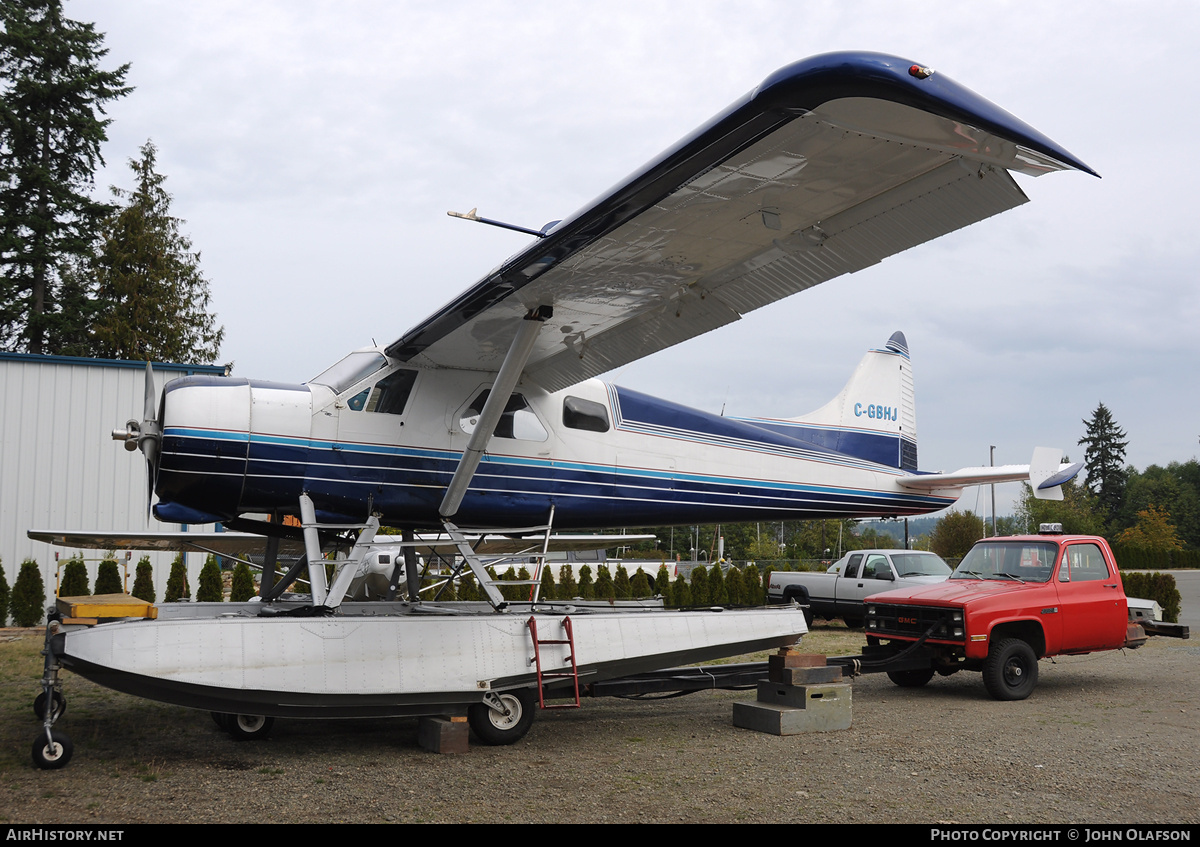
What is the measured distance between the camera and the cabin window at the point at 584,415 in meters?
8.17

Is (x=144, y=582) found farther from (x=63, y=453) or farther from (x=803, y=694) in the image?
(x=803, y=694)

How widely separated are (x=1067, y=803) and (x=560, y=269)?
15.3 ft

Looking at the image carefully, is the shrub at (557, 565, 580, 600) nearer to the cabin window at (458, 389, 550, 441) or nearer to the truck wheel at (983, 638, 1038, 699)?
the truck wheel at (983, 638, 1038, 699)

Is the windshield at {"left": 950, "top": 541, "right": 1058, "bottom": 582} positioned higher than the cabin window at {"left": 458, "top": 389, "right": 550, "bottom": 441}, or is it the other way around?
the cabin window at {"left": 458, "top": 389, "right": 550, "bottom": 441}

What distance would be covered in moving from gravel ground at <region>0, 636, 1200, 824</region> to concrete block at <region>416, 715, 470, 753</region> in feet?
A: 0.37

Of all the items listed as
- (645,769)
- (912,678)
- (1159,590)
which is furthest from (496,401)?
(1159,590)

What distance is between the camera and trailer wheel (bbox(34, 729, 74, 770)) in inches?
224

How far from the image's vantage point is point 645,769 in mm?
5984

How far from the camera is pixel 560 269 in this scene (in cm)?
607

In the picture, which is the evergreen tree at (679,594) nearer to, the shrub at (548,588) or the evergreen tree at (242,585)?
the shrub at (548,588)

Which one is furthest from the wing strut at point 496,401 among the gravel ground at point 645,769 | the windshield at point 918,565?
the windshield at point 918,565

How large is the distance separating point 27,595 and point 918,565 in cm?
1669

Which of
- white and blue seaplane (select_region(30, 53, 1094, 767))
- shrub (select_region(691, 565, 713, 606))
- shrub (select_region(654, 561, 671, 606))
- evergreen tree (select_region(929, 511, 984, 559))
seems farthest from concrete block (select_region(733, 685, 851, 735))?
evergreen tree (select_region(929, 511, 984, 559))

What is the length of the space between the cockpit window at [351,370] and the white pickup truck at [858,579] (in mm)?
10124
